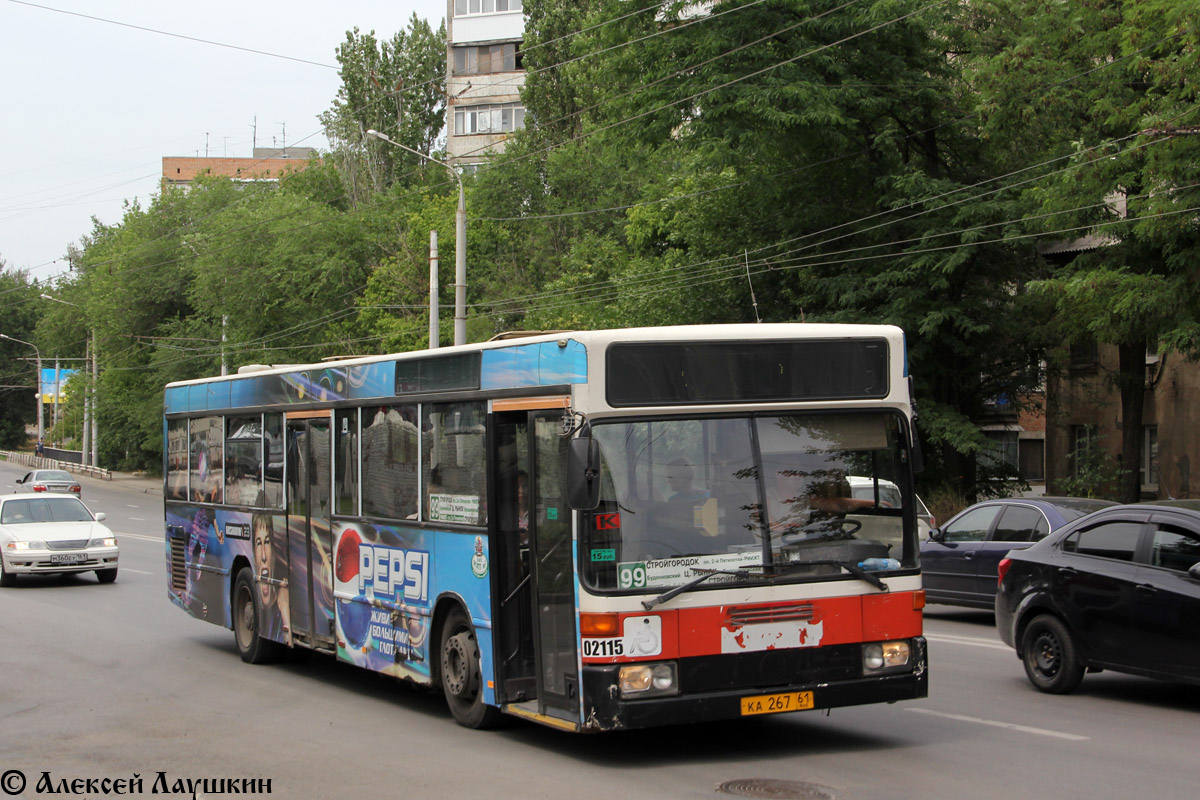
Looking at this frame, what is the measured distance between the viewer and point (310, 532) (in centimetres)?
1216

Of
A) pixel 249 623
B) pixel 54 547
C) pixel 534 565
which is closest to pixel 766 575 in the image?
pixel 534 565

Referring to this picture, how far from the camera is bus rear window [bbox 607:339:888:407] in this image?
811cm

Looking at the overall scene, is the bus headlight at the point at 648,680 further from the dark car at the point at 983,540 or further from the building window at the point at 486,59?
the building window at the point at 486,59

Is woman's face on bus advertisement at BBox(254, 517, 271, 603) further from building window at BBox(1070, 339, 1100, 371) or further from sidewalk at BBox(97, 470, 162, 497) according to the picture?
sidewalk at BBox(97, 470, 162, 497)

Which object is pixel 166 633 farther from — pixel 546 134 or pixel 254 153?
pixel 254 153

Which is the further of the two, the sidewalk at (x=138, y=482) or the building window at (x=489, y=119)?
the building window at (x=489, y=119)

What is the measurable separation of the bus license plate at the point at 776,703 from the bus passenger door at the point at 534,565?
41.4 inches

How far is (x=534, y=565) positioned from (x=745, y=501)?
59.1 inches

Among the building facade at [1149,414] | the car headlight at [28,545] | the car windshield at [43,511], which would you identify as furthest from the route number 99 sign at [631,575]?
the building facade at [1149,414]

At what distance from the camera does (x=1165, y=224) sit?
21.5m

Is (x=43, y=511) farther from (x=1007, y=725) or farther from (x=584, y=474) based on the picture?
(x=1007, y=725)

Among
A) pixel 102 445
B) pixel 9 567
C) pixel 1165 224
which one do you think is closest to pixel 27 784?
pixel 9 567

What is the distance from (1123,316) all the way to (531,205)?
38.7 m

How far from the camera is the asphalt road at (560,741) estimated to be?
7.57 m
